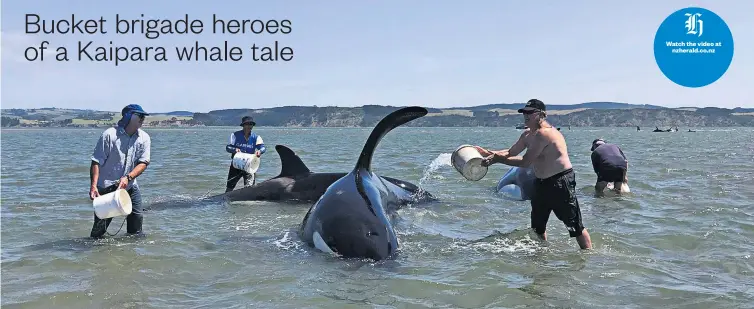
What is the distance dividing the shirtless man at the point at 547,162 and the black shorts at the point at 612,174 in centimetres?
633

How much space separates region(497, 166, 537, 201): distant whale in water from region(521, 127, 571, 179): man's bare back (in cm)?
570

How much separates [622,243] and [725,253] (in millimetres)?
1384

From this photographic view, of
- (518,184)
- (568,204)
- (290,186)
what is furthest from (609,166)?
(290,186)

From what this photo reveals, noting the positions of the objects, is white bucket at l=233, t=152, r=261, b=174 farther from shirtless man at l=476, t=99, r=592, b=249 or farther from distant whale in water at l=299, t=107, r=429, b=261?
shirtless man at l=476, t=99, r=592, b=249

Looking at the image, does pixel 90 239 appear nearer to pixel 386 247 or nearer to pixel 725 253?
pixel 386 247

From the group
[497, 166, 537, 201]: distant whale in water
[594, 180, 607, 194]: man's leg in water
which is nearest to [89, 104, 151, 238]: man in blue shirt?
[497, 166, 537, 201]: distant whale in water

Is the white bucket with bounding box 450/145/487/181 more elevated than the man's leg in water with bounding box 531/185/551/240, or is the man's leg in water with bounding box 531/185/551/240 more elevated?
the white bucket with bounding box 450/145/487/181

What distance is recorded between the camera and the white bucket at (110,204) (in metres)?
8.40

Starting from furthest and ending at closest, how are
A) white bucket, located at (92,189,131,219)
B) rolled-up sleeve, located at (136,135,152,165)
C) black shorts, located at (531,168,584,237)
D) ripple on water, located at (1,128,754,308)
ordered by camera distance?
rolled-up sleeve, located at (136,135,152,165), black shorts, located at (531,168,584,237), white bucket, located at (92,189,131,219), ripple on water, located at (1,128,754,308)

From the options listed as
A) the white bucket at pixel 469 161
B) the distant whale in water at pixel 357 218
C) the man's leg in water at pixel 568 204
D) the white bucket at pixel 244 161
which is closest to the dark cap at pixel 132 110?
the distant whale in water at pixel 357 218

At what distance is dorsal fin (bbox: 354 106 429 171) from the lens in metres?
9.31

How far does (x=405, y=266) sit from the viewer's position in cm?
776

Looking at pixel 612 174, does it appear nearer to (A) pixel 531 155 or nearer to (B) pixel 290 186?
(A) pixel 531 155

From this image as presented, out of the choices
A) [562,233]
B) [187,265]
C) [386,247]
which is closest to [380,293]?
[386,247]
